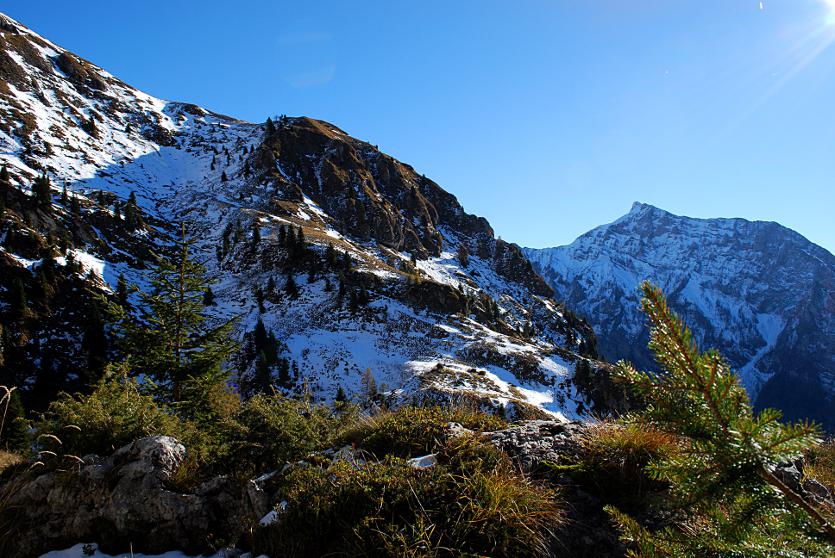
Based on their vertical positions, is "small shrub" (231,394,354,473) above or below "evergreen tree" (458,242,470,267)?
below

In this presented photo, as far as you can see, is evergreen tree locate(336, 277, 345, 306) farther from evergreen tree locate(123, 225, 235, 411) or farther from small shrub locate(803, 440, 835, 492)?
small shrub locate(803, 440, 835, 492)

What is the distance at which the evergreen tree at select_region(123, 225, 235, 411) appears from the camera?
29.4 ft

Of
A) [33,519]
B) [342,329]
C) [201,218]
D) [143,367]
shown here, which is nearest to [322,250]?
[342,329]

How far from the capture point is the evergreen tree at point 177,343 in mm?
8969

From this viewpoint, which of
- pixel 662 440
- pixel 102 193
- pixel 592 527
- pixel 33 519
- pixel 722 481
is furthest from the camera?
pixel 102 193

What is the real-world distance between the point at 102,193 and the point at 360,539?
314 ft

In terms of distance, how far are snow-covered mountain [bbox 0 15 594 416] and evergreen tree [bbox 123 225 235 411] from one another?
369 centimetres

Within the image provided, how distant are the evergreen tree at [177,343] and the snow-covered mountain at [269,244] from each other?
3686mm

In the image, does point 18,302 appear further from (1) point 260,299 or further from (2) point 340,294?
(2) point 340,294

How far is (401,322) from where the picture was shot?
55.2 meters

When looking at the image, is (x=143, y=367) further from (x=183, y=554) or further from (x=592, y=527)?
(x=592, y=527)

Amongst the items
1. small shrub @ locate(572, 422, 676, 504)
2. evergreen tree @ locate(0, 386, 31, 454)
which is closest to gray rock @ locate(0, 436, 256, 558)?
evergreen tree @ locate(0, 386, 31, 454)

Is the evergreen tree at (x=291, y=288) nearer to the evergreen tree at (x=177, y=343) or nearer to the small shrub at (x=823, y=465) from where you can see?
the evergreen tree at (x=177, y=343)

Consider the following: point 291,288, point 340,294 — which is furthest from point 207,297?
point 340,294
